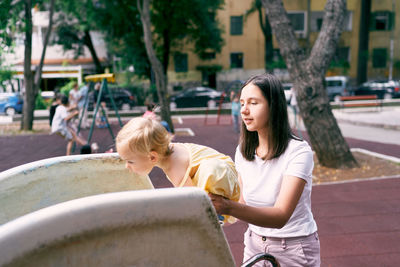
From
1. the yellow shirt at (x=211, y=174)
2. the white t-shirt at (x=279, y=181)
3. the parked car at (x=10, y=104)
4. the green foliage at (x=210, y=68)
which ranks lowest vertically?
the parked car at (x=10, y=104)

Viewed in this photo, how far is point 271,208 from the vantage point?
1348 mm

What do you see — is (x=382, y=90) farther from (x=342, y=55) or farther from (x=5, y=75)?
(x=5, y=75)

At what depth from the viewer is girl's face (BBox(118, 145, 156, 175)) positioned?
1.32 metres

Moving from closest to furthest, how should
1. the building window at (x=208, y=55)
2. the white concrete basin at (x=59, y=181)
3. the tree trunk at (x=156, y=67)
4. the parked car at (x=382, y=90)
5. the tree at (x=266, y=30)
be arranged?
the white concrete basin at (x=59, y=181), the tree trunk at (x=156, y=67), the parked car at (x=382, y=90), the building window at (x=208, y=55), the tree at (x=266, y=30)

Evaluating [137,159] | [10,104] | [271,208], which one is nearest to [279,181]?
[271,208]

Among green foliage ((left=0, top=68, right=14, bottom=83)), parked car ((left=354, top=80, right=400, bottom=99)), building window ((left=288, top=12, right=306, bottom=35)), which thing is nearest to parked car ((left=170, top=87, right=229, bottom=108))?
green foliage ((left=0, top=68, right=14, bottom=83))

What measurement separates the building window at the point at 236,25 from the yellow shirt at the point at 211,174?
115ft

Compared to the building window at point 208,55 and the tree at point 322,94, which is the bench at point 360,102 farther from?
the tree at point 322,94

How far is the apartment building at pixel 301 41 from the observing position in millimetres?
34719

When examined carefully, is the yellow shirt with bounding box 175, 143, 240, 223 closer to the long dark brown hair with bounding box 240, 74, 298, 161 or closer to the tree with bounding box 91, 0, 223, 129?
the long dark brown hair with bounding box 240, 74, 298, 161

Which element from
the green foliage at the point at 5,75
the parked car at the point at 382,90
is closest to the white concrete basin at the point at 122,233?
the green foliage at the point at 5,75

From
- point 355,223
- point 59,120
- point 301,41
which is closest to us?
point 355,223

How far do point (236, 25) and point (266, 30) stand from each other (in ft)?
11.5

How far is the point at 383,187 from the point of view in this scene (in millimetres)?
5461
